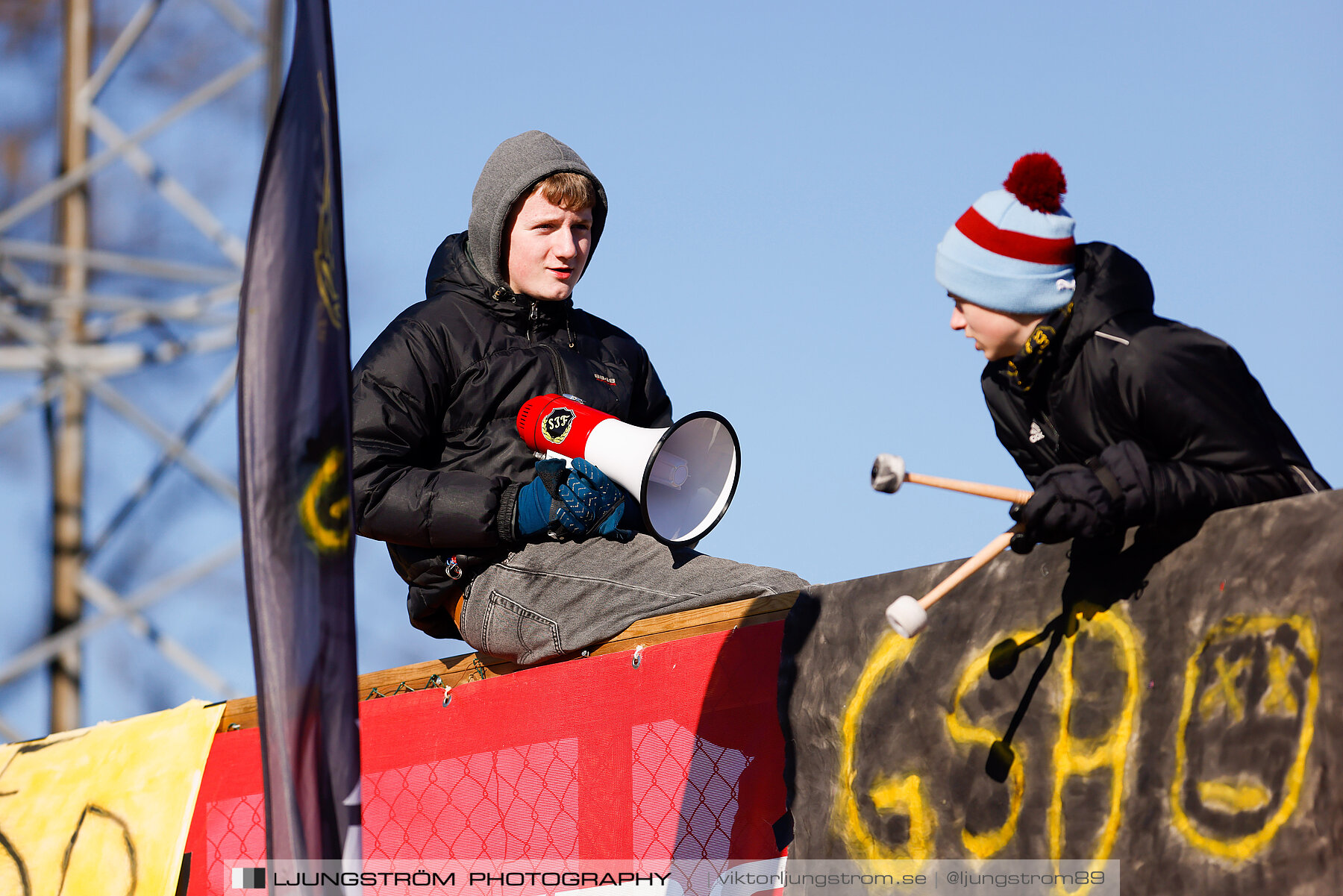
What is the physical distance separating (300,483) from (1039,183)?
1.47 meters

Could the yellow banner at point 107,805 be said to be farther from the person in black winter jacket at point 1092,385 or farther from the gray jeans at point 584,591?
the person in black winter jacket at point 1092,385

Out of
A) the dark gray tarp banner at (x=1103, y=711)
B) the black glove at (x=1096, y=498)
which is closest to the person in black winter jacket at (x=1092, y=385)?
the black glove at (x=1096, y=498)

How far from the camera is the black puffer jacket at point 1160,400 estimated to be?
93.7 inches

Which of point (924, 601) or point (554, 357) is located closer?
point (924, 601)

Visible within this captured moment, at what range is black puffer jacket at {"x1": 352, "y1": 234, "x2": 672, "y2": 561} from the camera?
11.3 feet

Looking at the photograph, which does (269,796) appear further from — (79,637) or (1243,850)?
(79,637)

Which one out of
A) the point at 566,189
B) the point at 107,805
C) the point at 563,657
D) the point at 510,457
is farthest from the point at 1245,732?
the point at 107,805

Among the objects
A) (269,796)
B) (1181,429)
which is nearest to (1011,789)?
(1181,429)

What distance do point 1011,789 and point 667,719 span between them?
1.01 m

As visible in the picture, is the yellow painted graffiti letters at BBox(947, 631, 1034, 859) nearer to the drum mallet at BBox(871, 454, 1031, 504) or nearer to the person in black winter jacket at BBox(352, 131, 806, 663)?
the drum mallet at BBox(871, 454, 1031, 504)

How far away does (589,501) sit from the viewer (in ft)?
11.2

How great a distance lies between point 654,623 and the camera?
3490mm

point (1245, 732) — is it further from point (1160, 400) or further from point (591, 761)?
point (591, 761)

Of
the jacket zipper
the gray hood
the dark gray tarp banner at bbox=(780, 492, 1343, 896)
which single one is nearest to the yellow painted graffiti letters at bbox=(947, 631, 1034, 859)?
the dark gray tarp banner at bbox=(780, 492, 1343, 896)
